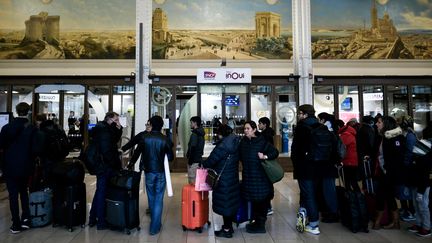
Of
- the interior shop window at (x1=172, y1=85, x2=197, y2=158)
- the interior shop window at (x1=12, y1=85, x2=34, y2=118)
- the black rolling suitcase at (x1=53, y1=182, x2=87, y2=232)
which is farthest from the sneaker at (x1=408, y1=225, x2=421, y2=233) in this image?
the interior shop window at (x1=12, y1=85, x2=34, y2=118)

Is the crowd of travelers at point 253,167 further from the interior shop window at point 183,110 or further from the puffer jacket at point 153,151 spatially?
the interior shop window at point 183,110

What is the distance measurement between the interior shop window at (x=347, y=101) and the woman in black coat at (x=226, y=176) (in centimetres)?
707

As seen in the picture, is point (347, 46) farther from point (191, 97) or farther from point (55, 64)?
Answer: point (55, 64)

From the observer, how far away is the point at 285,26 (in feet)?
33.1

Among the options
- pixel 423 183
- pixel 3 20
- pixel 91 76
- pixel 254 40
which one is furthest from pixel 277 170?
pixel 3 20

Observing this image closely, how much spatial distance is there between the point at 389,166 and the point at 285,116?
5843 mm

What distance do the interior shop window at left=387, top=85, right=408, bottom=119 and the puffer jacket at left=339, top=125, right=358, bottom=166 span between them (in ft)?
19.1

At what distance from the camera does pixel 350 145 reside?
515 cm

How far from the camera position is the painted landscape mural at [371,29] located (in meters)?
10.0

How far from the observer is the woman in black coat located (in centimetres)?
398

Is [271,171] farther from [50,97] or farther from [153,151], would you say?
[50,97]

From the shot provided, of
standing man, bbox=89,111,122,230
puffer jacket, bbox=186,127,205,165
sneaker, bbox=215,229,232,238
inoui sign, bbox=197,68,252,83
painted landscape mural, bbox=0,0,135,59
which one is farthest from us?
painted landscape mural, bbox=0,0,135,59

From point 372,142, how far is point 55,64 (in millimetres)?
9280

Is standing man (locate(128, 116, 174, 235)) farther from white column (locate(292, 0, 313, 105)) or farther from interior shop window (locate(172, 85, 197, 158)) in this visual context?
white column (locate(292, 0, 313, 105))
